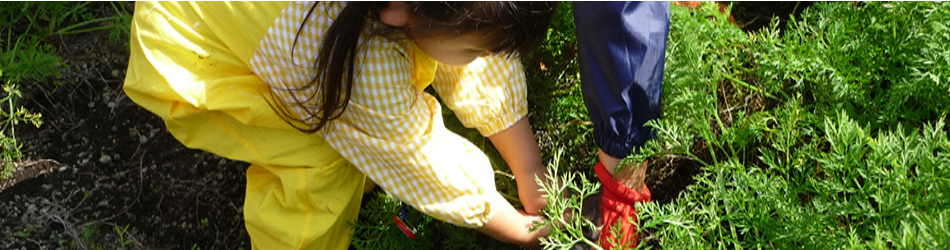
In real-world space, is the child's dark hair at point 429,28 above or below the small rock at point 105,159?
above

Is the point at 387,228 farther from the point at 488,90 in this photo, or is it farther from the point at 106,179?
the point at 106,179

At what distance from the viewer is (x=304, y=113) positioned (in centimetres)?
143

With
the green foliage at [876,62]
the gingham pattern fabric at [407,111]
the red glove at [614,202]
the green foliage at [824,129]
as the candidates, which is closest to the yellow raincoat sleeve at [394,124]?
the gingham pattern fabric at [407,111]

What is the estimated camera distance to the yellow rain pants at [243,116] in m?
1.41

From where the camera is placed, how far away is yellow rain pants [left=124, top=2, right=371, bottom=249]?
141 centimetres

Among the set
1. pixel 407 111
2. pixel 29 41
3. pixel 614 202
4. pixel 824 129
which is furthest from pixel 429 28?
pixel 29 41

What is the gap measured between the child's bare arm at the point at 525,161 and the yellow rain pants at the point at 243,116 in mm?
352

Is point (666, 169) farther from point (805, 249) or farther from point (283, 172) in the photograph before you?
point (283, 172)

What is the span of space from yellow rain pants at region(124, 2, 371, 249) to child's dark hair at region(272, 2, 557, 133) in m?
0.16

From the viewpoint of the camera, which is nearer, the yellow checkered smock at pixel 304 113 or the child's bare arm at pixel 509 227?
the yellow checkered smock at pixel 304 113

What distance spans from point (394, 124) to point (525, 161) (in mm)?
387

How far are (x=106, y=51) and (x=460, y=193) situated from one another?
1.23 metres

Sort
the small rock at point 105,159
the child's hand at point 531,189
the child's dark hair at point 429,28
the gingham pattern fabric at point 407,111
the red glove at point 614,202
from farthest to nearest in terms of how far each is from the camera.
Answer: the small rock at point 105,159 < the child's hand at point 531,189 < the red glove at point 614,202 < the gingham pattern fabric at point 407,111 < the child's dark hair at point 429,28

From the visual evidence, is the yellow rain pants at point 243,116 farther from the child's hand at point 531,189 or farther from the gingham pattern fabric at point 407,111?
the child's hand at point 531,189
